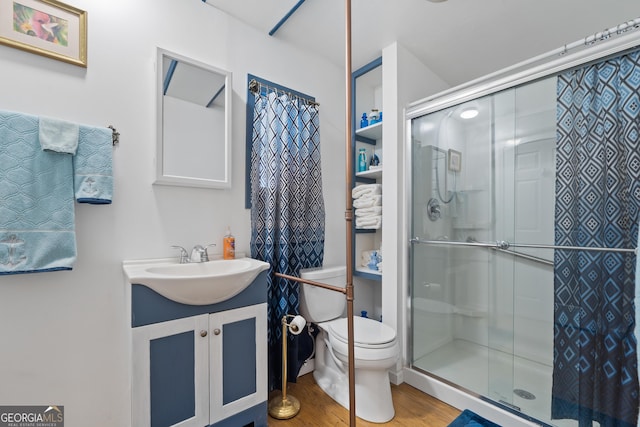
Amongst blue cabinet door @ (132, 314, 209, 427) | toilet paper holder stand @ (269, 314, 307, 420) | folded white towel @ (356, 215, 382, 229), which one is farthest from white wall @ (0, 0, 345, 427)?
folded white towel @ (356, 215, 382, 229)

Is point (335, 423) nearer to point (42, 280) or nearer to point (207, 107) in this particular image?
point (42, 280)

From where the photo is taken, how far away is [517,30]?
71.9 inches

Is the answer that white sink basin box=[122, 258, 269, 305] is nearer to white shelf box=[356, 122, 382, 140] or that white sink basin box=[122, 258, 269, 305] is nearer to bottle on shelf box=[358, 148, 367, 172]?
bottle on shelf box=[358, 148, 367, 172]

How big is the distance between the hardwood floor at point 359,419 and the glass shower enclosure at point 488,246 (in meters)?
0.17

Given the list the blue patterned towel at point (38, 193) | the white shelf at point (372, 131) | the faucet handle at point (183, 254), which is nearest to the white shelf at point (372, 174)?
the white shelf at point (372, 131)

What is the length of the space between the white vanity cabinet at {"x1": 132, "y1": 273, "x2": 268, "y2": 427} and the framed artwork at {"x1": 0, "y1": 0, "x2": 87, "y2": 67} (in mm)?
1055

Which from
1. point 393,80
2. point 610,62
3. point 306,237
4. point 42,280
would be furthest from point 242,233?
point 610,62

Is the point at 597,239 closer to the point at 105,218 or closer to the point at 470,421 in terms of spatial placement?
the point at 470,421

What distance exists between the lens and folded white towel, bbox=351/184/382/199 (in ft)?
6.98

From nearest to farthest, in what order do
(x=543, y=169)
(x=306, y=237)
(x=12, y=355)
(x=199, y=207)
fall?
(x=12, y=355) < (x=543, y=169) < (x=199, y=207) < (x=306, y=237)

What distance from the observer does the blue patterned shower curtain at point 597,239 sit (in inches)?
46.7

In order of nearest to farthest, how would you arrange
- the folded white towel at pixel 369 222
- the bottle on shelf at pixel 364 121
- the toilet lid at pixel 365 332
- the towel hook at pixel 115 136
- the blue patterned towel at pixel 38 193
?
the blue patterned towel at pixel 38 193 → the towel hook at pixel 115 136 → the toilet lid at pixel 365 332 → the folded white towel at pixel 369 222 → the bottle on shelf at pixel 364 121

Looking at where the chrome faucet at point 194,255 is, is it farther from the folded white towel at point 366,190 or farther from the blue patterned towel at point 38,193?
the folded white towel at point 366,190

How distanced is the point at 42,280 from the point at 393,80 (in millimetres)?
2165
